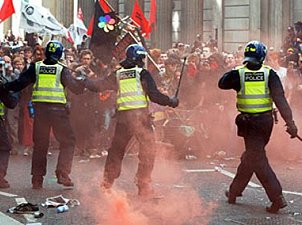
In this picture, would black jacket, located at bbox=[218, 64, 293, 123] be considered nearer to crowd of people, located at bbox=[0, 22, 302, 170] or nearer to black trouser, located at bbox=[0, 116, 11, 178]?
black trouser, located at bbox=[0, 116, 11, 178]

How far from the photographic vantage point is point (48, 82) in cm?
961

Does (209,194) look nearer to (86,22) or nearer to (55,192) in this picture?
(55,192)

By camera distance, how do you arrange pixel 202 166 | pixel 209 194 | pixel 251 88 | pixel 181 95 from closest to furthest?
1. pixel 251 88
2. pixel 209 194
3. pixel 202 166
4. pixel 181 95

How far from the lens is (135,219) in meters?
7.82

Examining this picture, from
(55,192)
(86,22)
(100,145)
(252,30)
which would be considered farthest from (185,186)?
(86,22)

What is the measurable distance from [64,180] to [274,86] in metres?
2.99

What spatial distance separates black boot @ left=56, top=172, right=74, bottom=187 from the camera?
32.1ft

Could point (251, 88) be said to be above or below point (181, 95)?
above

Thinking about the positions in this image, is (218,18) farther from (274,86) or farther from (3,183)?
(274,86)

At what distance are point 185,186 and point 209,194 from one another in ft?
2.00

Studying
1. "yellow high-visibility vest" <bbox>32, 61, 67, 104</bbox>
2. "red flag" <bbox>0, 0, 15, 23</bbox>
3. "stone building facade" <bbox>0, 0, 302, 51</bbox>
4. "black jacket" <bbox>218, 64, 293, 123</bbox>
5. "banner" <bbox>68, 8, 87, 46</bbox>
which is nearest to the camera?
"black jacket" <bbox>218, 64, 293, 123</bbox>

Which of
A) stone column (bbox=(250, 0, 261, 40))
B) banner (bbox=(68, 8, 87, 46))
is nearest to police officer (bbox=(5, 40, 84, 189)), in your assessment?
banner (bbox=(68, 8, 87, 46))

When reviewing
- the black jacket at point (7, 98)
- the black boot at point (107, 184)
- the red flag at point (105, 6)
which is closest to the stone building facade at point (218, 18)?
the red flag at point (105, 6)

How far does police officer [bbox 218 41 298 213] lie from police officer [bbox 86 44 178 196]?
91 cm
